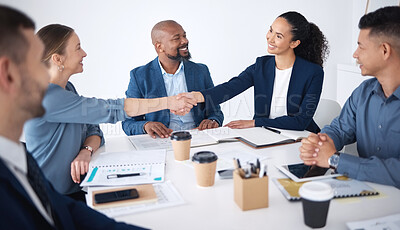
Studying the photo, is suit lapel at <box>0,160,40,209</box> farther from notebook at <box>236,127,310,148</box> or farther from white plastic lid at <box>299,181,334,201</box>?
notebook at <box>236,127,310,148</box>

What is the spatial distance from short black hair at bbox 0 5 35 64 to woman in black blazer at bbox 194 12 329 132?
178 cm

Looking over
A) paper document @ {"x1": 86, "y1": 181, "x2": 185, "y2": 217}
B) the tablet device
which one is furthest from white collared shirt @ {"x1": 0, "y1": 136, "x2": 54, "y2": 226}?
Result: the tablet device

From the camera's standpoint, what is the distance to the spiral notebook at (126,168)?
1.42 meters

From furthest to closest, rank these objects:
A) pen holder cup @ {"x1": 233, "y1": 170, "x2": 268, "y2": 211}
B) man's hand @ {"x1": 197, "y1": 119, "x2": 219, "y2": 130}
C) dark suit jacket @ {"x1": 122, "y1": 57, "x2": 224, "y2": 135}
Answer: dark suit jacket @ {"x1": 122, "y1": 57, "x2": 224, "y2": 135}
man's hand @ {"x1": 197, "y1": 119, "x2": 219, "y2": 130}
pen holder cup @ {"x1": 233, "y1": 170, "x2": 268, "y2": 211}

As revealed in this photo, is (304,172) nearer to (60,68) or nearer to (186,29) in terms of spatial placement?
(60,68)

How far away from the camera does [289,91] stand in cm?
249

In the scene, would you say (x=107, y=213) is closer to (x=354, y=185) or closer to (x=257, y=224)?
(x=257, y=224)

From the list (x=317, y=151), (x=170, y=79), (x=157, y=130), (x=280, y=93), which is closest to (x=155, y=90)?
(x=170, y=79)

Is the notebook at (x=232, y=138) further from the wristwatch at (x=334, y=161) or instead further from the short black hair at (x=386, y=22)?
the short black hair at (x=386, y=22)

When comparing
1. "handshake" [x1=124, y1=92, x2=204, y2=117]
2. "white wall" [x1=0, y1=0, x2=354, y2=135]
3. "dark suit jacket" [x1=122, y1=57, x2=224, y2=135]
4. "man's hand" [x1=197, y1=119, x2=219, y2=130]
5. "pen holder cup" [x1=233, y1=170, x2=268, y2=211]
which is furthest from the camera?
"white wall" [x1=0, y1=0, x2=354, y2=135]

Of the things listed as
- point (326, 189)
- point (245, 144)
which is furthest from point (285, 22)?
point (326, 189)

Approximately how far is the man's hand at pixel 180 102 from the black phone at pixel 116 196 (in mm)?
1037

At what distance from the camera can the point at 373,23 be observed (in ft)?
5.40

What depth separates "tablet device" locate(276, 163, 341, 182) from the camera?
1.36 meters
